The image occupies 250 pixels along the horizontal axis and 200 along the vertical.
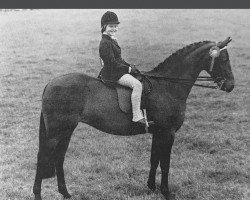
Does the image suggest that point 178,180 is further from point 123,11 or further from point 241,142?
point 123,11

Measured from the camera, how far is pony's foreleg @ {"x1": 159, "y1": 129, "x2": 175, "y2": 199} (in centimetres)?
732

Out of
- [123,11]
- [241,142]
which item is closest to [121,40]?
[123,11]

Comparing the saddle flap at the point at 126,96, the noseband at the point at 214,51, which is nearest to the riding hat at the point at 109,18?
the saddle flap at the point at 126,96

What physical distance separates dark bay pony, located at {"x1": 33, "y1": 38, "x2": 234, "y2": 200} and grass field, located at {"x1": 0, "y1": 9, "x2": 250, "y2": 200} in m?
0.87

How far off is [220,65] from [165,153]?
2.13 meters

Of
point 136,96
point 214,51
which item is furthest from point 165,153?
point 214,51

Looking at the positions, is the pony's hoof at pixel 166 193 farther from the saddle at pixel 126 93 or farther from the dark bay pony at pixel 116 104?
the saddle at pixel 126 93

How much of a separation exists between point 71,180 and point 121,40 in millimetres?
20002

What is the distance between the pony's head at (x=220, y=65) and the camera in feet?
23.3

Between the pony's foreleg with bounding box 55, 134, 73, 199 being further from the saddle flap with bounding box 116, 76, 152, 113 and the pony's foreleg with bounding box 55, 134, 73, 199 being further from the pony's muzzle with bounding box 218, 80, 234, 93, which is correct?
the pony's muzzle with bounding box 218, 80, 234, 93

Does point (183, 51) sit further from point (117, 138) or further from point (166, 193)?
point (117, 138)

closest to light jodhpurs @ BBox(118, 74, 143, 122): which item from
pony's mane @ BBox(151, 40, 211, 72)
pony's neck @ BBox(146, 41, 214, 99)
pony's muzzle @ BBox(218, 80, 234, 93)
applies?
pony's neck @ BBox(146, 41, 214, 99)

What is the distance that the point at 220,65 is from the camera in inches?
284

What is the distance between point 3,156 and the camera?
9.38 metres
